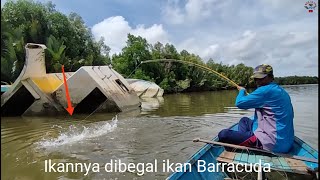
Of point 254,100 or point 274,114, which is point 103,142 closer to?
point 254,100

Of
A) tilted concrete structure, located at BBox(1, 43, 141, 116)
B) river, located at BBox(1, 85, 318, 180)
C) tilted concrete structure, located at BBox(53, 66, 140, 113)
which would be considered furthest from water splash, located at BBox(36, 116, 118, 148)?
tilted concrete structure, located at BBox(1, 43, 141, 116)

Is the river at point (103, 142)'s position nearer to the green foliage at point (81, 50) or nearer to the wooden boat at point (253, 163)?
the wooden boat at point (253, 163)

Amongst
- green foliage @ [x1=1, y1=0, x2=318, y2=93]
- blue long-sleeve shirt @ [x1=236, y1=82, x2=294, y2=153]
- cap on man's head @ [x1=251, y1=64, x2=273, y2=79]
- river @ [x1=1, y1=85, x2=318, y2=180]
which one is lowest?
river @ [x1=1, y1=85, x2=318, y2=180]

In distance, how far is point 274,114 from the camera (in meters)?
4.52

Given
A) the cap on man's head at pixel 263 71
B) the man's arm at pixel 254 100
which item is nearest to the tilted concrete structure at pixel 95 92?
the man's arm at pixel 254 100

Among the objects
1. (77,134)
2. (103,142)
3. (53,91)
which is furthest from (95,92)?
(103,142)

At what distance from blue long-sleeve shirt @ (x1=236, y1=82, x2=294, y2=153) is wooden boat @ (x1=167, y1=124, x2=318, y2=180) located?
0.17 m

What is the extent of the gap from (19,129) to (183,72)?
1352 inches

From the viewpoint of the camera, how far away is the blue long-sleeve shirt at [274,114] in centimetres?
450

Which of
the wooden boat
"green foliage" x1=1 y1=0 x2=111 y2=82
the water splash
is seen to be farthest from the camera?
"green foliage" x1=1 y1=0 x2=111 y2=82

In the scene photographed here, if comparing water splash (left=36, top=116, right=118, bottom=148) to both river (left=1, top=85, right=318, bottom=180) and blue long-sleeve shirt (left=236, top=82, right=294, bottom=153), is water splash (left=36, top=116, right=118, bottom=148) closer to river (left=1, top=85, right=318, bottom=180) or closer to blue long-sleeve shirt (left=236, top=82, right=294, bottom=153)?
river (left=1, top=85, right=318, bottom=180)

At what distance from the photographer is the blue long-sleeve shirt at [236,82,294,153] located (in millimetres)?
4500

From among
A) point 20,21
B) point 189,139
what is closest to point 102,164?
point 189,139

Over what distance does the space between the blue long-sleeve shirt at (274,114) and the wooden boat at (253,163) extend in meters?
0.17
